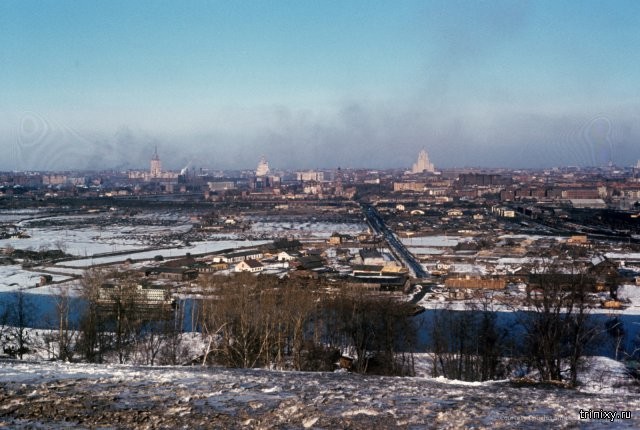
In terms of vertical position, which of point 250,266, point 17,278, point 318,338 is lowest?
point 17,278

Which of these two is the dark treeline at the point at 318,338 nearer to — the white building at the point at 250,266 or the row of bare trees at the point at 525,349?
the row of bare trees at the point at 525,349

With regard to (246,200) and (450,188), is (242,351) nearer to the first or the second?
(246,200)

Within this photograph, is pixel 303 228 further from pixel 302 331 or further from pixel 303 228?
pixel 302 331

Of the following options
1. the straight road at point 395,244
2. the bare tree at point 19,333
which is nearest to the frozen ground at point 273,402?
the bare tree at point 19,333

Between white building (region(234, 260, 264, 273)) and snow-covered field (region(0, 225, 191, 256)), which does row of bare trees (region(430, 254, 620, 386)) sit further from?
snow-covered field (region(0, 225, 191, 256))

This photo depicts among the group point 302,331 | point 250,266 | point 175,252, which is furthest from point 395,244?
point 302,331

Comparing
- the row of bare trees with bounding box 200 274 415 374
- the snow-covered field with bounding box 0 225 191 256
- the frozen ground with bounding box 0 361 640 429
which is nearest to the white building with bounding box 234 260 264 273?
the row of bare trees with bounding box 200 274 415 374
